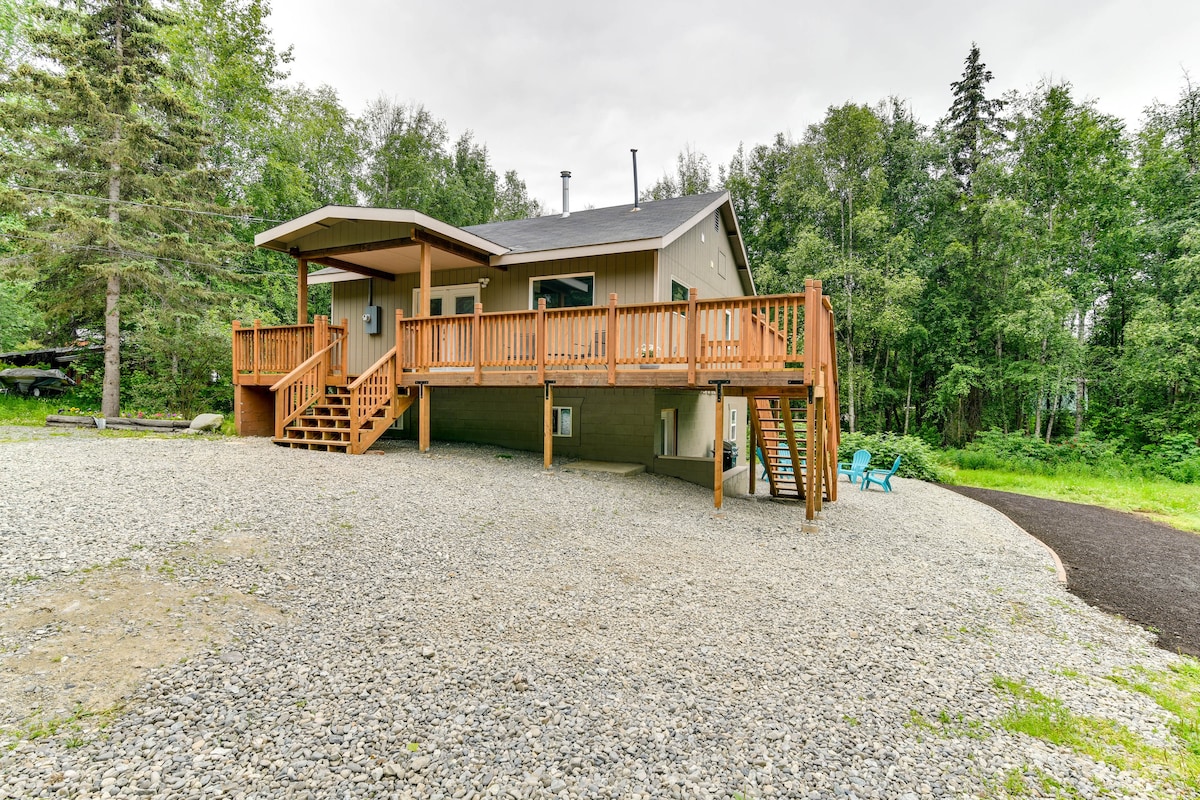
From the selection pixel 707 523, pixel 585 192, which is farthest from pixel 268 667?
pixel 585 192

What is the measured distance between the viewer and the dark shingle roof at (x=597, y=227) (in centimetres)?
1041

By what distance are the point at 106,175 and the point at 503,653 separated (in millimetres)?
16682

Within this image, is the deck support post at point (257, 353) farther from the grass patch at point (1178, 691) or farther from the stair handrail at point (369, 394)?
the grass patch at point (1178, 691)

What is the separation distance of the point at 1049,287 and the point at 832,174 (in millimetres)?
8089

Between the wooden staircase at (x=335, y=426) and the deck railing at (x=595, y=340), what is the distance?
0.40 meters

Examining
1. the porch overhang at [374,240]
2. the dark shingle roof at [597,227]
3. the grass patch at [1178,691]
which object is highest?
the dark shingle roof at [597,227]

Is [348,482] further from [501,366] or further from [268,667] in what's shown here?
[268,667]

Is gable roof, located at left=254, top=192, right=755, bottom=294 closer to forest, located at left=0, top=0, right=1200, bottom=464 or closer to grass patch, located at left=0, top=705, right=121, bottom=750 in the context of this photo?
forest, located at left=0, top=0, right=1200, bottom=464

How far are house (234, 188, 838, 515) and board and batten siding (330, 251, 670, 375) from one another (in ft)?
0.11

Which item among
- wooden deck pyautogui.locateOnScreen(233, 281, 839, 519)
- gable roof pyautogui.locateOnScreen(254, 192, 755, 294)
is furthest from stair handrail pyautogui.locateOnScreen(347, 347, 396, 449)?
gable roof pyautogui.locateOnScreen(254, 192, 755, 294)

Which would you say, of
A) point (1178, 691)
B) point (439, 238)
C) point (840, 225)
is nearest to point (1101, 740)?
point (1178, 691)

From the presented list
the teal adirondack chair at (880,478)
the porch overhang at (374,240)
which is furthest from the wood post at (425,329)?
the teal adirondack chair at (880,478)

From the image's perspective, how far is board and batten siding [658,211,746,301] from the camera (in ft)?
35.2

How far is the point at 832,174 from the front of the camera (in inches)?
789
